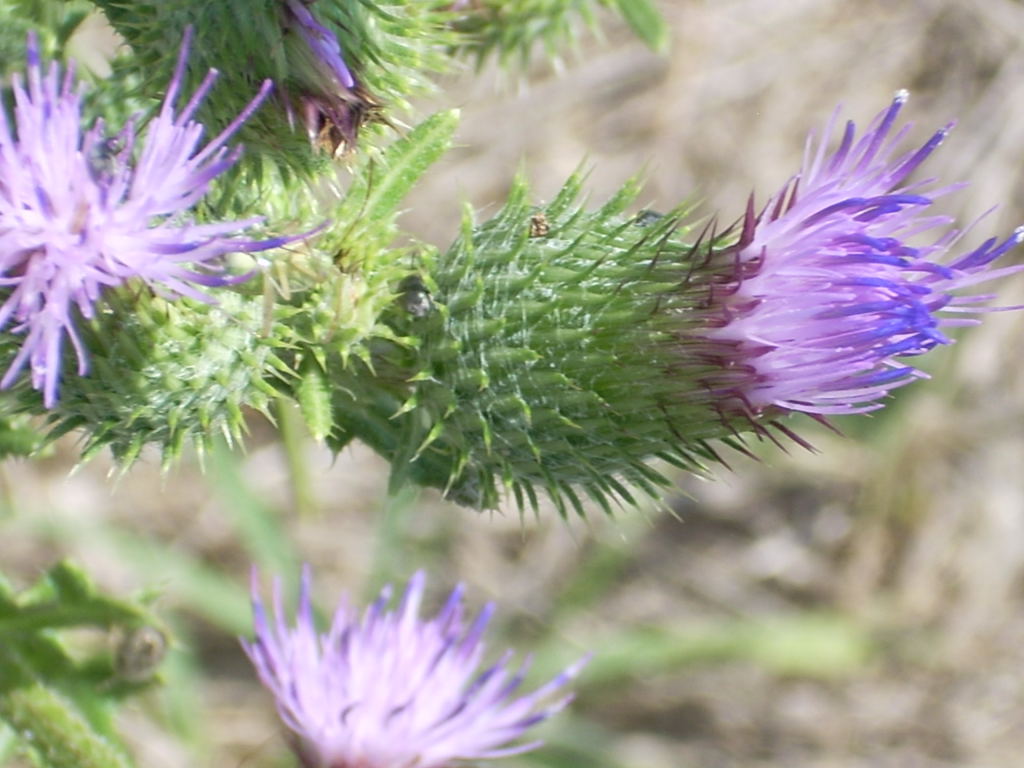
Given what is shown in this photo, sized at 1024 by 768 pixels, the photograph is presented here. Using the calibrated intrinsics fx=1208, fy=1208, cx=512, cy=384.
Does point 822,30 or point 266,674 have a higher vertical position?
point 822,30

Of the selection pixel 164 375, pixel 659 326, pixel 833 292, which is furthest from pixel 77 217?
pixel 833 292

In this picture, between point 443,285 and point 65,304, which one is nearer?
point 65,304

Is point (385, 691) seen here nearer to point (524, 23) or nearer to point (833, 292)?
point (833, 292)

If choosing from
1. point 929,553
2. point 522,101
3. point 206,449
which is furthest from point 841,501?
point 206,449

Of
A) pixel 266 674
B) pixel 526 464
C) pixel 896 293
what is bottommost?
pixel 266 674

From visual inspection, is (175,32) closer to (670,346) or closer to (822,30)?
(670,346)

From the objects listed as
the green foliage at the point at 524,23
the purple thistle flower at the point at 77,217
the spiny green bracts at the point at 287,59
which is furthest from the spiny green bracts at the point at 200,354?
the green foliage at the point at 524,23

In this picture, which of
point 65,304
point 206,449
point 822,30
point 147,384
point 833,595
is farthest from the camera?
point 822,30
